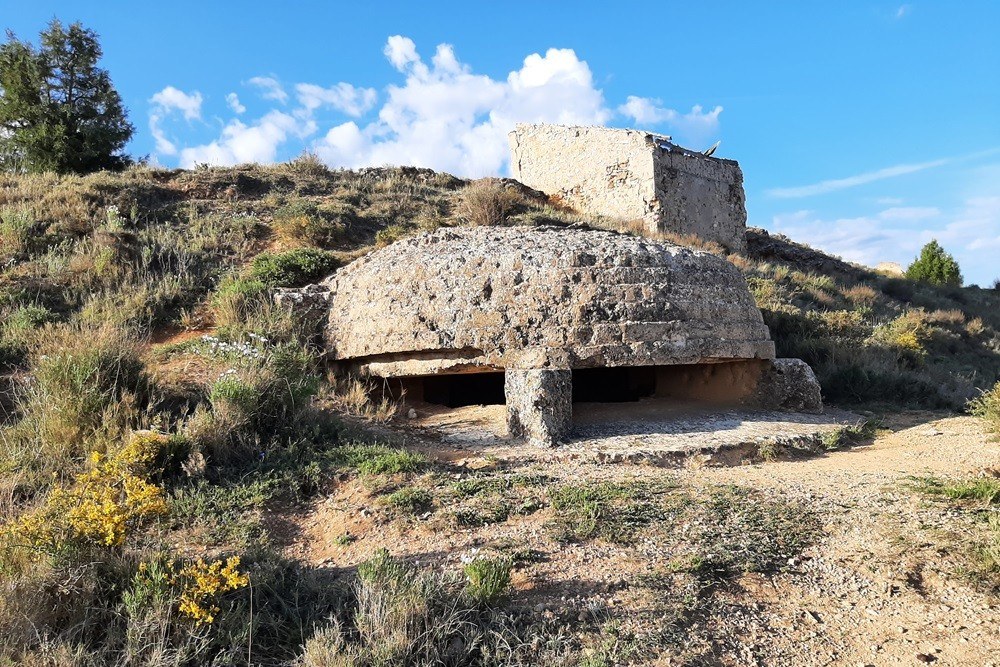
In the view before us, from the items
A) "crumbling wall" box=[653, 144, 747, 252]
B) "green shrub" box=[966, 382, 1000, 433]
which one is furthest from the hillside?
"crumbling wall" box=[653, 144, 747, 252]

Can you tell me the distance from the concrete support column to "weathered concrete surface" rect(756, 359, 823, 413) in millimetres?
2616

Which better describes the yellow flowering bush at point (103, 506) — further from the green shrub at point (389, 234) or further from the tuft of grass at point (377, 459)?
the green shrub at point (389, 234)

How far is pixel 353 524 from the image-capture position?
173 inches

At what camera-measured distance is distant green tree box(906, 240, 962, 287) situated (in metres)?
26.9

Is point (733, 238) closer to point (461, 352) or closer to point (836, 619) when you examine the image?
point (461, 352)

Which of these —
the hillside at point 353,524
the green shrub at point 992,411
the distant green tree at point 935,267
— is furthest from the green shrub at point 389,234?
the distant green tree at point 935,267

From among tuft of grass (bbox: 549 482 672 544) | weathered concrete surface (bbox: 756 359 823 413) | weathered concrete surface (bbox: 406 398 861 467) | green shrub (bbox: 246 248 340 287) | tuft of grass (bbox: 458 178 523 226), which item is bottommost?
tuft of grass (bbox: 549 482 672 544)

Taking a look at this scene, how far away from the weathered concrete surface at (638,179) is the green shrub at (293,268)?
826 cm

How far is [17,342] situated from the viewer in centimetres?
710

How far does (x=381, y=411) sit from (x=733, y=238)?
1426cm

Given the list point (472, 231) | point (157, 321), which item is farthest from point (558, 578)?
point (157, 321)

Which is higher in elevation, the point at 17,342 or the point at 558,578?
the point at 17,342

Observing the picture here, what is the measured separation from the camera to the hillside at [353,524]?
A: 123 inches

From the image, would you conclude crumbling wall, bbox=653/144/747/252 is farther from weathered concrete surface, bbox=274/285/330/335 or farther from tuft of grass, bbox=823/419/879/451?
weathered concrete surface, bbox=274/285/330/335
